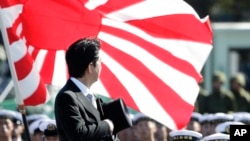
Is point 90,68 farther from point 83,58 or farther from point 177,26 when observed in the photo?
point 177,26

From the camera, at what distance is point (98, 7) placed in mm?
9281

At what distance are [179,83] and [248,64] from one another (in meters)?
12.8

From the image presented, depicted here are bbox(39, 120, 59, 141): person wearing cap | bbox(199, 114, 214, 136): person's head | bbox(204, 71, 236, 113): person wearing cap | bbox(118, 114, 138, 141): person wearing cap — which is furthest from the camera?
bbox(204, 71, 236, 113): person wearing cap

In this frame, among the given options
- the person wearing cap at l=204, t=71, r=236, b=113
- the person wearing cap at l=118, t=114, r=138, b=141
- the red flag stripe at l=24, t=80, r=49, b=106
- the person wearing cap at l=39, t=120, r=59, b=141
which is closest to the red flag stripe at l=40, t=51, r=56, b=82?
the red flag stripe at l=24, t=80, r=49, b=106

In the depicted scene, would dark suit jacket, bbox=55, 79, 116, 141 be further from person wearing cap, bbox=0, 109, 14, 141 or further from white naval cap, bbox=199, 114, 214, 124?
white naval cap, bbox=199, 114, 214, 124

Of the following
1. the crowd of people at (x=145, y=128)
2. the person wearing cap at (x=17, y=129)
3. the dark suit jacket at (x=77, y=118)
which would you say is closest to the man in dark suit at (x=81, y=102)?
the dark suit jacket at (x=77, y=118)

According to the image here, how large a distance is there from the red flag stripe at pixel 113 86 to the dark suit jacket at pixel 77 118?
1453 mm

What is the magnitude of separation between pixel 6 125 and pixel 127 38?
2.82 metres

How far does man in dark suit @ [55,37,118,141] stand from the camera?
734 cm

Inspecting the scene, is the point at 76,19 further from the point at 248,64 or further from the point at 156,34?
the point at 248,64

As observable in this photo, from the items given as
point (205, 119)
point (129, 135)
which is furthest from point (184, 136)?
point (205, 119)

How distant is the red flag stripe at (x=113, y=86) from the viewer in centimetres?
902

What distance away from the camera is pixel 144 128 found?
11.8 m

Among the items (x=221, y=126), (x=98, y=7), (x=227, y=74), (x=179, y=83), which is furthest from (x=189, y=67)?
(x=227, y=74)
